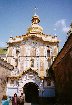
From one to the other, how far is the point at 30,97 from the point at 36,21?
57.1ft

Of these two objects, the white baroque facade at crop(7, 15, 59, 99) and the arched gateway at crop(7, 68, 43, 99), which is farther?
the white baroque facade at crop(7, 15, 59, 99)

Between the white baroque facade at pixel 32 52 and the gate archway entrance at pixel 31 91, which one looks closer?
the gate archway entrance at pixel 31 91

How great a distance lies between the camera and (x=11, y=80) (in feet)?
85.3

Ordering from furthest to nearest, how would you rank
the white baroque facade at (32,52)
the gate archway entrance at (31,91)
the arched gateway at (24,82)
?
the white baroque facade at (32,52) < the gate archway entrance at (31,91) < the arched gateway at (24,82)

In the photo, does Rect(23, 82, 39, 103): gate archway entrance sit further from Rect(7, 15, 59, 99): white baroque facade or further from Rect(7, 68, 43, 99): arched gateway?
Rect(7, 15, 59, 99): white baroque facade

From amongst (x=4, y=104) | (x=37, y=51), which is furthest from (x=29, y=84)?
(x=4, y=104)

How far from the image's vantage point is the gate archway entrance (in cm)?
2753

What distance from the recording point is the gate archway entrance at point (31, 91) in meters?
27.5

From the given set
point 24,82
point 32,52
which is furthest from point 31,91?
point 32,52

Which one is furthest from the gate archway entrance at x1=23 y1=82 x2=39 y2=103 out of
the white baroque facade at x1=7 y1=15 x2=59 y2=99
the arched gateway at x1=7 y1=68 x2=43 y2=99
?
the white baroque facade at x1=7 y1=15 x2=59 y2=99

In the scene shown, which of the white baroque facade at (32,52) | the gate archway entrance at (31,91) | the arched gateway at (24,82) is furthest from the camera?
the white baroque facade at (32,52)

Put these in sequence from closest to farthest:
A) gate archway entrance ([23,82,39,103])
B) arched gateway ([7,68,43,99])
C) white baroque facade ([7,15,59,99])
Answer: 1. arched gateway ([7,68,43,99])
2. gate archway entrance ([23,82,39,103])
3. white baroque facade ([7,15,59,99])

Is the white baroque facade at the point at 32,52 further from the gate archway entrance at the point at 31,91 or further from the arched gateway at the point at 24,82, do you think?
the arched gateway at the point at 24,82

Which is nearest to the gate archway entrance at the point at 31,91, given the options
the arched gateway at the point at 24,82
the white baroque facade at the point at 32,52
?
the arched gateway at the point at 24,82
